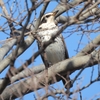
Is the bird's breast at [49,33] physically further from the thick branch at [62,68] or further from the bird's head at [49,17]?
the bird's head at [49,17]

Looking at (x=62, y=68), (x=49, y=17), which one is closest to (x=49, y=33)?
(x=62, y=68)

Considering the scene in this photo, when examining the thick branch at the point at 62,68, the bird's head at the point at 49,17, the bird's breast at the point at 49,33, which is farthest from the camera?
the bird's head at the point at 49,17

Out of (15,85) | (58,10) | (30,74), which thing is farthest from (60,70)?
(58,10)

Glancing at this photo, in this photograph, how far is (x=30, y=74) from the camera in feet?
15.1

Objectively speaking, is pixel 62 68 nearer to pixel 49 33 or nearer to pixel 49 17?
pixel 49 33

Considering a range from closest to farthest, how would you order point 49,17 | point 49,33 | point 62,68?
1. point 62,68
2. point 49,33
3. point 49,17

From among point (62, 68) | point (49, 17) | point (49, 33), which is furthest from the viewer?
point (49, 17)

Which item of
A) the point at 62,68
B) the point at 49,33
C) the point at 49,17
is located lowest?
the point at 62,68

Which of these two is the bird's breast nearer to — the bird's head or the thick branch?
the thick branch

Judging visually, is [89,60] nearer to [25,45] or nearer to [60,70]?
[60,70]

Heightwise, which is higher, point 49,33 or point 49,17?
point 49,17

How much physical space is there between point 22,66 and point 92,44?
43.3 inches

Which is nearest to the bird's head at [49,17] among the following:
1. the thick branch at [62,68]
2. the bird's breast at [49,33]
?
the bird's breast at [49,33]

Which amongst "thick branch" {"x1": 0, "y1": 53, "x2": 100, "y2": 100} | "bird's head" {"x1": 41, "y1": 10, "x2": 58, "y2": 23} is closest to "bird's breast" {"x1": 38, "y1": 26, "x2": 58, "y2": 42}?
"thick branch" {"x1": 0, "y1": 53, "x2": 100, "y2": 100}
